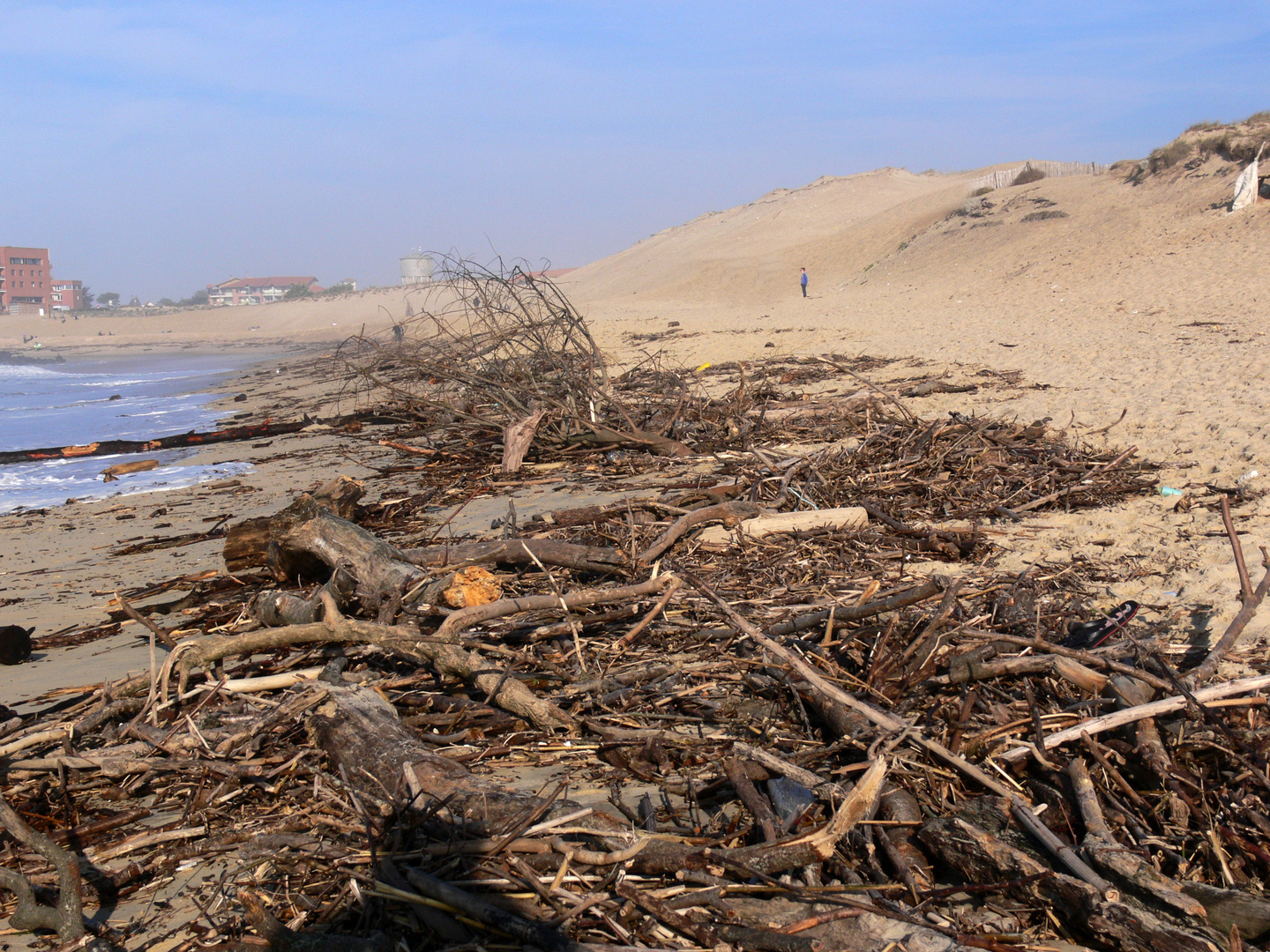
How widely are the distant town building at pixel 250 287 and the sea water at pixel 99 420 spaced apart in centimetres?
9023

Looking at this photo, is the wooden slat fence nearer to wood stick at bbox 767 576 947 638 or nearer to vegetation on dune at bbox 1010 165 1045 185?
vegetation on dune at bbox 1010 165 1045 185

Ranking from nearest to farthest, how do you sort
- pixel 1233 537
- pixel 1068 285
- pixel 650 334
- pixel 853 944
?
1. pixel 853 944
2. pixel 1233 537
3. pixel 1068 285
4. pixel 650 334

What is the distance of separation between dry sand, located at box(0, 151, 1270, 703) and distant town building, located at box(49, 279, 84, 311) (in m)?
86.9

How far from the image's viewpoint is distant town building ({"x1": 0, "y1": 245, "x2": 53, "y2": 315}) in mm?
94688

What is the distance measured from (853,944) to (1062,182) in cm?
3527

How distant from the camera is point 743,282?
3688cm

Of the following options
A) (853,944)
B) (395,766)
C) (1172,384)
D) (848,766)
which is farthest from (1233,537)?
(1172,384)

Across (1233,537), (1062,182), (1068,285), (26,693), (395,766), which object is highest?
(1062,182)

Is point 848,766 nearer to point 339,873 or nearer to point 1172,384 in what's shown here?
point 339,873

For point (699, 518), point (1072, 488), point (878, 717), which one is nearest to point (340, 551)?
point (699, 518)

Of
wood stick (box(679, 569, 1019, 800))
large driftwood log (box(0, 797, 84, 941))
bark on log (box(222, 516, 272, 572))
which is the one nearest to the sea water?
bark on log (box(222, 516, 272, 572))

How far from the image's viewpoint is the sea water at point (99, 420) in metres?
8.98

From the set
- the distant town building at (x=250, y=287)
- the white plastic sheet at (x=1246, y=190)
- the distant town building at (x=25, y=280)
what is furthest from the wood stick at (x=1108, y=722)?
the distant town building at (x=250, y=287)

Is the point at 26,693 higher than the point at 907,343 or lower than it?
lower
